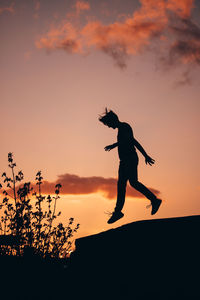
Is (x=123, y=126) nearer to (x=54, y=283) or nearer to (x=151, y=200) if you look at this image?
(x=151, y=200)

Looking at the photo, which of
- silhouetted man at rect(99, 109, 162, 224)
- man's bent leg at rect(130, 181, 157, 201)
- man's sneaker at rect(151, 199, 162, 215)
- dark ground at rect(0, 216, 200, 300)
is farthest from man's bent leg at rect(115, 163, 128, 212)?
dark ground at rect(0, 216, 200, 300)

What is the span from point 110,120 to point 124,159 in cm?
105

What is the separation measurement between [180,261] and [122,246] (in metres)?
1.27

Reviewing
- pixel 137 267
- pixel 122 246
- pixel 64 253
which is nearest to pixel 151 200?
pixel 122 246

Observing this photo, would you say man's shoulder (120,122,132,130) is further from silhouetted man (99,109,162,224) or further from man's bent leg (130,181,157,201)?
man's bent leg (130,181,157,201)

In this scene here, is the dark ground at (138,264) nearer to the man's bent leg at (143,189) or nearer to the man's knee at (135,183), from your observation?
the man's bent leg at (143,189)

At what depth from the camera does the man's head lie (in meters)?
7.09

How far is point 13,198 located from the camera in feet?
30.4

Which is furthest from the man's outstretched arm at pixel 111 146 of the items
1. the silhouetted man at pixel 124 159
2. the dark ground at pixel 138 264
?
the dark ground at pixel 138 264

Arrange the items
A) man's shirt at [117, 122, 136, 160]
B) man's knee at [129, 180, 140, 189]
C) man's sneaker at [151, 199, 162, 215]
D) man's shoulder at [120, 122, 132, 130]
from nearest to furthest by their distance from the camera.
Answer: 1. man's sneaker at [151, 199, 162, 215]
2. man's knee at [129, 180, 140, 189]
3. man's shirt at [117, 122, 136, 160]
4. man's shoulder at [120, 122, 132, 130]

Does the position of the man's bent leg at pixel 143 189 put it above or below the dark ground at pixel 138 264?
above

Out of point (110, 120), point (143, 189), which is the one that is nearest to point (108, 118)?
point (110, 120)

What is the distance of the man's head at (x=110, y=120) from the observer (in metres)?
7.09

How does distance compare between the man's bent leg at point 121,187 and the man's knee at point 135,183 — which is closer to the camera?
the man's knee at point 135,183
